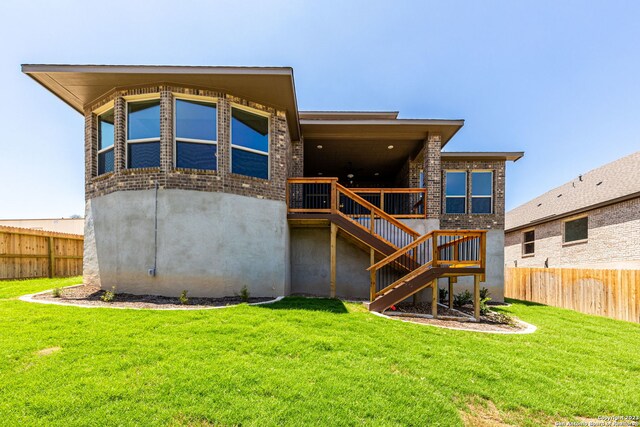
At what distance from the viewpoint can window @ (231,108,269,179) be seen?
804 cm

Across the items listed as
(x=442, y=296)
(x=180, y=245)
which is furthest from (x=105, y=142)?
(x=442, y=296)

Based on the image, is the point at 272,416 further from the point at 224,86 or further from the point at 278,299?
the point at 224,86

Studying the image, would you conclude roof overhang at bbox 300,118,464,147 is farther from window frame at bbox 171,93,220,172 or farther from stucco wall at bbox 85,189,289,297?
stucco wall at bbox 85,189,289,297

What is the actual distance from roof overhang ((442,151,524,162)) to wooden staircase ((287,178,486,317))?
12.3 ft

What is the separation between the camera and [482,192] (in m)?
12.0

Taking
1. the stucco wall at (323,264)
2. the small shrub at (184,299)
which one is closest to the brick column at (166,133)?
the small shrub at (184,299)

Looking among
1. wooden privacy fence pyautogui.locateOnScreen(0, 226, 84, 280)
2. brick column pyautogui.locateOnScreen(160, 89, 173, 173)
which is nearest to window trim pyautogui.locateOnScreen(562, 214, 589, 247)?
brick column pyautogui.locateOnScreen(160, 89, 173, 173)

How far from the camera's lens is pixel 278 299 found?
7512 millimetres

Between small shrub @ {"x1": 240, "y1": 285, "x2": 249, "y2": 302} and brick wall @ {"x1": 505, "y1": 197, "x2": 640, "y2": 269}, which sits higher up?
brick wall @ {"x1": 505, "y1": 197, "x2": 640, "y2": 269}

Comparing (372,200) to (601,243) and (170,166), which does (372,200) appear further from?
(601,243)

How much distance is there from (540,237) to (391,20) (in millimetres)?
Result: 14343

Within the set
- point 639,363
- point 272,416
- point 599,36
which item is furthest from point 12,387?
point 599,36

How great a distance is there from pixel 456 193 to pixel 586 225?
708 centimetres

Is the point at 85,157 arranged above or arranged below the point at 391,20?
below
